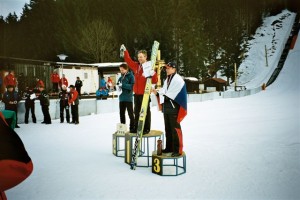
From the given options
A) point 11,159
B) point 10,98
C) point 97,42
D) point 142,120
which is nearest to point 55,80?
point 10,98

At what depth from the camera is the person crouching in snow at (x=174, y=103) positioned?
4.57 metres

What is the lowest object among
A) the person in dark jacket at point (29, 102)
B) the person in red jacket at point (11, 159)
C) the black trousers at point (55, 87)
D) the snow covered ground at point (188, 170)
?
the snow covered ground at point (188, 170)

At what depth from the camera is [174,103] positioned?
15.3ft

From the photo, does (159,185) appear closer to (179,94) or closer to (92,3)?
(179,94)

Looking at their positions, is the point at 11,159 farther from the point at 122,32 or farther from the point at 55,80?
the point at 122,32

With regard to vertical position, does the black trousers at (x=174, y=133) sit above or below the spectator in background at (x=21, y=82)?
below

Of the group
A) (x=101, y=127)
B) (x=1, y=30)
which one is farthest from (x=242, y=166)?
(x=101, y=127)

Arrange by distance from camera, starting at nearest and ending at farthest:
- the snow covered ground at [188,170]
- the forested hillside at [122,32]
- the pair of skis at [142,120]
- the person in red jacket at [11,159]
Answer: the person in red jacket at [11,159] < the snow covered ground at [188,170] < the pair of skis at [142,120] < the forested hillside at [122,32]

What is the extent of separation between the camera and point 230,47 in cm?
4809

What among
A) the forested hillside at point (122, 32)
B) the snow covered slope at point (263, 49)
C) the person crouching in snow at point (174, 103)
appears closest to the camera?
the person crouching in snow at point (174, 103)

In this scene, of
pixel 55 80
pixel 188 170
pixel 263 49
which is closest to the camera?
pixel 188 170

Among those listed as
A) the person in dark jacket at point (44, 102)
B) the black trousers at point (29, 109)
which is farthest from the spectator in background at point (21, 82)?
the person in dark jacket at point (44, 102)

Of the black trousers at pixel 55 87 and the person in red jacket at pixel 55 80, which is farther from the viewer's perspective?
the black trousers at pixel 55 87

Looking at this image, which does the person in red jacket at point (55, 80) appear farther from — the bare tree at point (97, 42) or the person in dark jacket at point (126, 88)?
the bare tree at point (97, 42)
